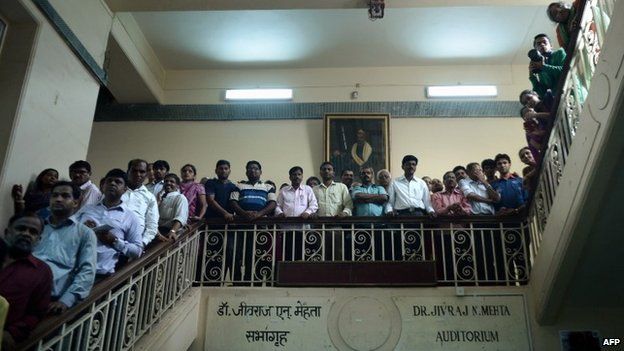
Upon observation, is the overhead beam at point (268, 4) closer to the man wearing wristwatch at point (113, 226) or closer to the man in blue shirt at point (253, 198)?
the man in blue shirt at point (253, 198)

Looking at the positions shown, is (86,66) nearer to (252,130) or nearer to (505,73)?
(252,130)

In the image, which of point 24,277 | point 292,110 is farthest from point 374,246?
point 292,110

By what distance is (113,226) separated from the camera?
3533 mm

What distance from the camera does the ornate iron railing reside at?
3525mm

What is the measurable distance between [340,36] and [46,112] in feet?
14.2

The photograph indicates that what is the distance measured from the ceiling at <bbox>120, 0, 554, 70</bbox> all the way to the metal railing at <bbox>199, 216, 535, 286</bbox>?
337 centimetres

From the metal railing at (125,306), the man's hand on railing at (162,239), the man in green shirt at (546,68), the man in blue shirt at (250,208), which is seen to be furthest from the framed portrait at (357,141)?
the man's hand on railing at (162,239)

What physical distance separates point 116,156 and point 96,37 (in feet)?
8.40

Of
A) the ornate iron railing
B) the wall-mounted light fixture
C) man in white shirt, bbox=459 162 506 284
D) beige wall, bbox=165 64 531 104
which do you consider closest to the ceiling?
beige wall, bbox=165 64 531 104

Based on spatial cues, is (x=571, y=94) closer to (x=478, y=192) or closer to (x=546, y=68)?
(x=546, y=68)

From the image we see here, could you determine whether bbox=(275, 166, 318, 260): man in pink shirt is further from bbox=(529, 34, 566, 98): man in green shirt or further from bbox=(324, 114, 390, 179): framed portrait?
bbox=(324, 114, 390, 179): framed portrait

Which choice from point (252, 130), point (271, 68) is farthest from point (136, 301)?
point (271, 68)

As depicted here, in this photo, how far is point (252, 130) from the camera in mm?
8180

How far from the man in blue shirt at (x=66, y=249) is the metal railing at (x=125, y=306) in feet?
0.38
